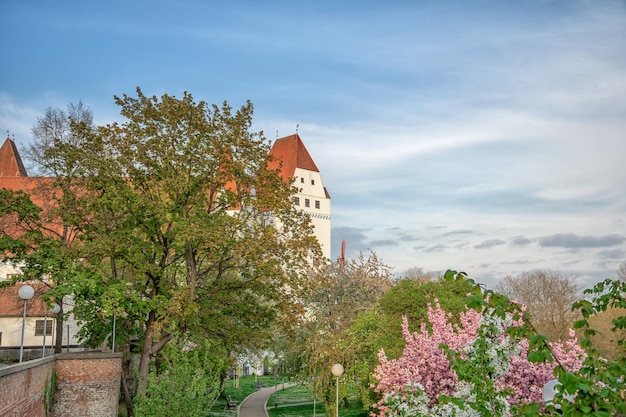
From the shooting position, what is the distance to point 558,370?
4797 mm

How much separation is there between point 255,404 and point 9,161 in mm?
32372

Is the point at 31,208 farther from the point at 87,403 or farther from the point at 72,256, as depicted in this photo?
the point at 87,403

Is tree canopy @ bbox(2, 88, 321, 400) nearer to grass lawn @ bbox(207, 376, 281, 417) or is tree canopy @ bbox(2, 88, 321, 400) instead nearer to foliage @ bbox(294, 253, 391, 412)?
foliage @ bbox(294, 253, 391, 412)

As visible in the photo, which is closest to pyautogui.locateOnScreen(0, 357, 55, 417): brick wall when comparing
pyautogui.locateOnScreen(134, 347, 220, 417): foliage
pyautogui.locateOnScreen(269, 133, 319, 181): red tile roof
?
pyautogui.locateOnScreen(134, 347, 220, 417): foliage

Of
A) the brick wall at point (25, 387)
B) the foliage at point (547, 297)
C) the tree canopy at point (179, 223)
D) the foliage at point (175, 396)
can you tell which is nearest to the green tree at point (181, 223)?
the tree canopy at point (179, 223)

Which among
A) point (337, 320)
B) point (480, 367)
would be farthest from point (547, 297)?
point (480, 367)

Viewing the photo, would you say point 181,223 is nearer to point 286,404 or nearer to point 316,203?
point 286,404

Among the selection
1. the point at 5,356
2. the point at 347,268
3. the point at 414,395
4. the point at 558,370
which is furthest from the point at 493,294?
the point at 347,268

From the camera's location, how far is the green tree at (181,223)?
22.0 m

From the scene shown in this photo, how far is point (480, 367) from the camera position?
7.87 metres

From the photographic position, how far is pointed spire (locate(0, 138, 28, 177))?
54562 millimetres

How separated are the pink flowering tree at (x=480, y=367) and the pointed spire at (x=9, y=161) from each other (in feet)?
156

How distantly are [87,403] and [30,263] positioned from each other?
17.9 ft

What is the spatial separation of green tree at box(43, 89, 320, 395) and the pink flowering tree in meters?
7.47
